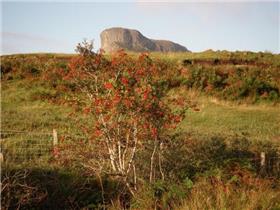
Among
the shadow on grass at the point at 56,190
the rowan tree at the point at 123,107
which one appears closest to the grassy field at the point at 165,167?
the shadow on grass at the point at 56,190

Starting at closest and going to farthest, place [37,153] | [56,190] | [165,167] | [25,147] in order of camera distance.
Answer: [56,190] → [165,167] → [37,153] → [25,147]

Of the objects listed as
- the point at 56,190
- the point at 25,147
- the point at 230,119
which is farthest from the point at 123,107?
the point at 230,119

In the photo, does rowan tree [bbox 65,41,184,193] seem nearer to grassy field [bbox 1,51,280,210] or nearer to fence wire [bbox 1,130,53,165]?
grassy field [bbox 1,51,280,210]

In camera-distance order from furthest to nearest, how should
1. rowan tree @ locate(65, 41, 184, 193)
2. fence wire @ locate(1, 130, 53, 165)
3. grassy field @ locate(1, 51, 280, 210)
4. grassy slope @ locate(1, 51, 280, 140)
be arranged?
grassy slope @ locate(1, 51, 280, 140) → fence wire @ locate(1, 130, 53, 165) → rowan tree @ locate(65, 41, 184, 193) → grassy field @ locate(1, 51, 280, 210)

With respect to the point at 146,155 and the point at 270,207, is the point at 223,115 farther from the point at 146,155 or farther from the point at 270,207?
the point at 270,207

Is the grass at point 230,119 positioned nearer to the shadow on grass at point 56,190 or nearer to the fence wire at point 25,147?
the fence wire at point 25,147

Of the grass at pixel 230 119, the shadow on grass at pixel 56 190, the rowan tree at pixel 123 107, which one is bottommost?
the grass at pixel 230 119

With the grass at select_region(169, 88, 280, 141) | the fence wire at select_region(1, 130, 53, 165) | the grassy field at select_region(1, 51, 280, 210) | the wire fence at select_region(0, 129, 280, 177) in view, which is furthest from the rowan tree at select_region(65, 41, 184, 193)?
the grass at select_region(169, 88, 280, 141)

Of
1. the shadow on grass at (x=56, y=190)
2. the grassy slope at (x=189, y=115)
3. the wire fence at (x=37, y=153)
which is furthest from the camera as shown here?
the grassy slope at (x=189, y=115)

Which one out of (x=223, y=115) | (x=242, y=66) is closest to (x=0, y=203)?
(x=223, y=115)

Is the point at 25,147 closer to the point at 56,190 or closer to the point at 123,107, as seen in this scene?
the point at 56,190

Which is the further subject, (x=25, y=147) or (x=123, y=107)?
(x=25, y=147)

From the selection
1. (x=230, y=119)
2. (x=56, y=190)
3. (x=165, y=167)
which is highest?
(x=165, y=167)

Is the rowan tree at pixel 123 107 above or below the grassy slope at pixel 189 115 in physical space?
above
